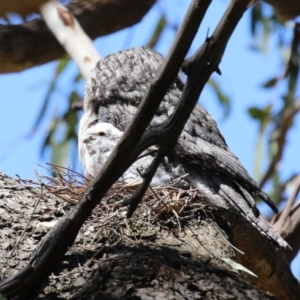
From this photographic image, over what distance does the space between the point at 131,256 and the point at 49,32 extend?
126 inches

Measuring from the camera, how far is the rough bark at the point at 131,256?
213cm

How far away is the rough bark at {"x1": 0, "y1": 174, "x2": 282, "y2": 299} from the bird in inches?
9.0

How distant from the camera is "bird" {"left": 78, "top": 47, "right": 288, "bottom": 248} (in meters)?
3.23

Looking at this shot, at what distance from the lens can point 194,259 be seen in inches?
93.9

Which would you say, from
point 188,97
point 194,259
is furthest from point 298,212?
point 188,97

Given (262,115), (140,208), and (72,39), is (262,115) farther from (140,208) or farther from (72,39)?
(140,208)

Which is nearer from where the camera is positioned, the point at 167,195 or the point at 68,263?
the point at 68,263

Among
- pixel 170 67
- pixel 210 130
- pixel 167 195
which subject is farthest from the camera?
pixel 210 130

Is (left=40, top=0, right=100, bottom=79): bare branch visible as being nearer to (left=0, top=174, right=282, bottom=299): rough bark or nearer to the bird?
the bird

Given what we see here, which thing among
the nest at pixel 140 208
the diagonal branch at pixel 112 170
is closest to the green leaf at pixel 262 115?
the nest at pixel 140 208

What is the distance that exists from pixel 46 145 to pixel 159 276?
12.8 ft

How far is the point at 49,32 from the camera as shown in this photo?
16.8 feet

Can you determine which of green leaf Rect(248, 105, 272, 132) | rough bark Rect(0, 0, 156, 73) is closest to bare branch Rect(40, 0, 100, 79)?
rough bark Rect(0, 0, 156, 73)

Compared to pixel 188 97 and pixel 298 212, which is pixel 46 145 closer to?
pixel 298 212
